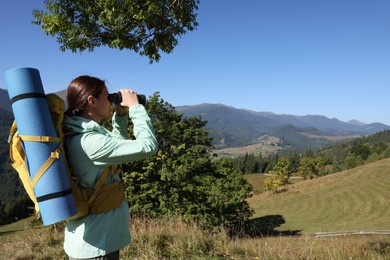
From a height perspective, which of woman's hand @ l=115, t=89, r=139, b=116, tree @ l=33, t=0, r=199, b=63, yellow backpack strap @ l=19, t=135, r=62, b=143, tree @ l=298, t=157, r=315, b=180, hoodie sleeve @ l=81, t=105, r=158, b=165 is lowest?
tree @ l=298, t=157, r=315, b=180

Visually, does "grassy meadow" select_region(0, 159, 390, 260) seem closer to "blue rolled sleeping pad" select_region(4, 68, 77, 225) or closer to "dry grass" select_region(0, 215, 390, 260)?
"dry grass" select_region(0, 215, 390, 260)

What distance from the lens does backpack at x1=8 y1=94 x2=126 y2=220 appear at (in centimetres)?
203

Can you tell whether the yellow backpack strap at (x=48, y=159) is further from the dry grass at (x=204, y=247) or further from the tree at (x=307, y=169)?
the tree at (x=307, y=169)

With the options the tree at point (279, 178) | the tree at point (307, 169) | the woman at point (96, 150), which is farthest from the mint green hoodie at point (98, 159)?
the tree at point (307, 169)

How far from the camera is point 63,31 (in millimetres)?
5250

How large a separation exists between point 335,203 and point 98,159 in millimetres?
55394

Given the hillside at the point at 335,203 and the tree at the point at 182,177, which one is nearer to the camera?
the tree at the point at 182,177

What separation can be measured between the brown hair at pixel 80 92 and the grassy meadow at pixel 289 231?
3024 millimetres

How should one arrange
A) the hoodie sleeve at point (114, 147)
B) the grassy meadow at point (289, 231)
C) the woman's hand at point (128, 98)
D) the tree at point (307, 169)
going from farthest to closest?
the tree at point (307, 169)
the grassy meadow at point (289, 231)
the woman's hand at point (128, 98)
the hoodie sleeve at point (114, 147)

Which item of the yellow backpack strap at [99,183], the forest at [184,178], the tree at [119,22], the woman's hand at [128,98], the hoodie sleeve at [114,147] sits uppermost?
the tree at [119,22]

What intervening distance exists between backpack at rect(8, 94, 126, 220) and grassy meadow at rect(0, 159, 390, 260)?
8.66ft

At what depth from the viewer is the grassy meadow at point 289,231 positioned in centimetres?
464

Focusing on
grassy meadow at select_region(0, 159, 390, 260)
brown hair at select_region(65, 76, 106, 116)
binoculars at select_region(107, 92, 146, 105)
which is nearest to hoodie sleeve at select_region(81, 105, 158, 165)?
brown hair at select_region(65, 76, 106, 116)

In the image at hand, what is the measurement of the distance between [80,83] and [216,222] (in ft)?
71.5
